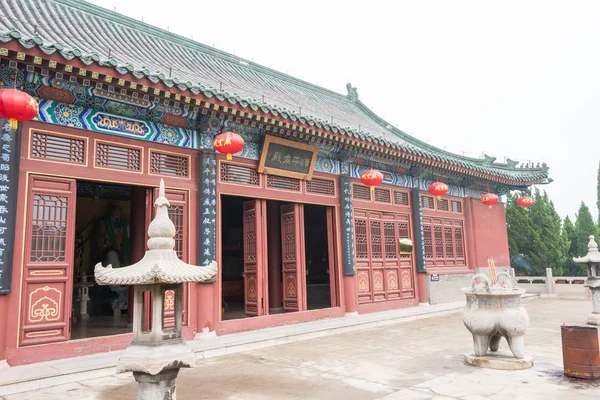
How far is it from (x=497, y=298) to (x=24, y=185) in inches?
249

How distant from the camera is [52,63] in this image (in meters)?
5.36

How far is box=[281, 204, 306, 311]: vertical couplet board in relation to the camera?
926cm

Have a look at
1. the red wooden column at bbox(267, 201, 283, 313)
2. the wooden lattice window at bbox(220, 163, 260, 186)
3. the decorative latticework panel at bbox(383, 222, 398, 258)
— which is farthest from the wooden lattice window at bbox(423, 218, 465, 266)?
the wooden lattice window at bbox(220, 163, 260, 186)

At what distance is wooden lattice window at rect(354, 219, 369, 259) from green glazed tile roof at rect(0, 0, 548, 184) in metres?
2.05

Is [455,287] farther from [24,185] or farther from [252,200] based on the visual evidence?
[24,185]

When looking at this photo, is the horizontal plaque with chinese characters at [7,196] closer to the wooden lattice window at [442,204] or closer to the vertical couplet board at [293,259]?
the vertical couplet board at [293,259]

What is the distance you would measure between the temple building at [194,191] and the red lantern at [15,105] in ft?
1.47

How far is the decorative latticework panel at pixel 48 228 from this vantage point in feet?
19.8

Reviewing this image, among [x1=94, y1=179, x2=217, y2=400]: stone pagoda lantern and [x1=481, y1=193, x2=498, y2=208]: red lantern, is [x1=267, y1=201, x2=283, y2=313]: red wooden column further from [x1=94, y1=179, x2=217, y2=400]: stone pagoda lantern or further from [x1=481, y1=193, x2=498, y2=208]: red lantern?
[x1=94, y1=179, x2=217, y2=400]: stone pagoda lantern

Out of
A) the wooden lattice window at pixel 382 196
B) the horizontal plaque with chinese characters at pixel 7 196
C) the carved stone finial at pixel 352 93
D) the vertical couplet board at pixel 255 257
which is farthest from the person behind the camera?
the carved stone finial at pixel 352 93

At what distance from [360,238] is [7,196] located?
7.32m

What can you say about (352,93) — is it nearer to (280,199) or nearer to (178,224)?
(280,199)

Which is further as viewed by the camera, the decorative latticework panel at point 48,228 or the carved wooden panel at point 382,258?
the carved wooden panel at point 382,258

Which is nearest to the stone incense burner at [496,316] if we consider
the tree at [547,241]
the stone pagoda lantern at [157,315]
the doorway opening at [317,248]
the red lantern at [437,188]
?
the stone pagoda lantern at [157,315]
